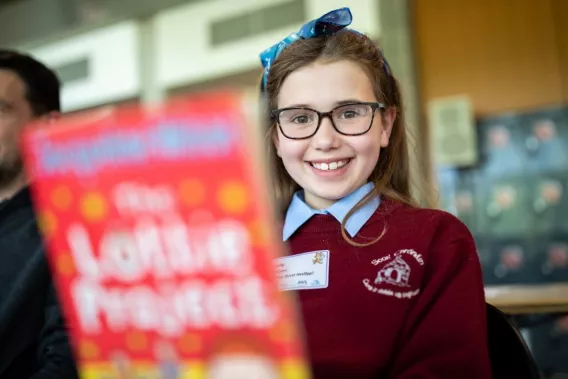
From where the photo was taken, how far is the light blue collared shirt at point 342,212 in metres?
0.95

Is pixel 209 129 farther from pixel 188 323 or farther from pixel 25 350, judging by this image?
pixel 25 350

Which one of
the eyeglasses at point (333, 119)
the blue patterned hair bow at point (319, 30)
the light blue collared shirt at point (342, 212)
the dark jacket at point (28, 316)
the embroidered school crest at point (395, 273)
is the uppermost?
the blue patterned hair bow at point (319, 30)

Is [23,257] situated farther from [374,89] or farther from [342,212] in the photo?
[374,89]

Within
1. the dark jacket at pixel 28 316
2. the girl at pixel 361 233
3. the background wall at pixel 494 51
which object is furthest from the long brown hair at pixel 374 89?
the background wall at pixel 494 51

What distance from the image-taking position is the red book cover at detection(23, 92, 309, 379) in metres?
0.41

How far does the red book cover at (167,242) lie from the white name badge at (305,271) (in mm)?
427

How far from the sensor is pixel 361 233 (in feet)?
3.08

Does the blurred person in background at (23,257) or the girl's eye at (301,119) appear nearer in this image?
the girl's eye at (301,119)

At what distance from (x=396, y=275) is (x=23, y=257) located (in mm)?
795

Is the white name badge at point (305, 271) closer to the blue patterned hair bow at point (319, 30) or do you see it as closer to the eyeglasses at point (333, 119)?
the eyeglasses at point (333, 119)

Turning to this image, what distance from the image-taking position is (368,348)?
82 cm

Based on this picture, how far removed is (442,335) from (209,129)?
52 cm

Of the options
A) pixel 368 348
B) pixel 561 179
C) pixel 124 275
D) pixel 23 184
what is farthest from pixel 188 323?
pixel 561 179

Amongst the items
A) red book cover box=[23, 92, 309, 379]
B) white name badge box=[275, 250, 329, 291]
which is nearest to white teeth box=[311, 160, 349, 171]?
white name badge box=[275, 250, 329, 291]
